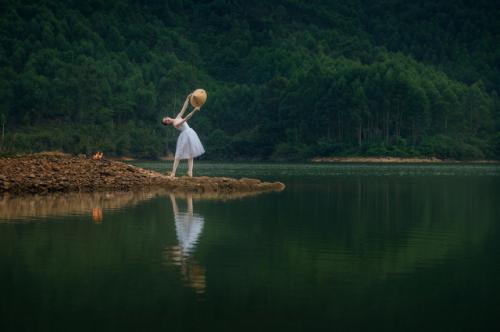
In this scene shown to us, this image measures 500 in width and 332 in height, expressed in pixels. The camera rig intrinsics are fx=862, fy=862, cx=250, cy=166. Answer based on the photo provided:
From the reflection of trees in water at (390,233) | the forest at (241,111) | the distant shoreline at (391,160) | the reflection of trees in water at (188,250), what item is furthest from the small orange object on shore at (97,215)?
the distant shoreline at (391,160)

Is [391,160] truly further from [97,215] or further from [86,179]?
[97,215]

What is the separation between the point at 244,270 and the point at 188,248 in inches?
96.9

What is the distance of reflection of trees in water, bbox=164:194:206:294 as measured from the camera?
38.5 ft

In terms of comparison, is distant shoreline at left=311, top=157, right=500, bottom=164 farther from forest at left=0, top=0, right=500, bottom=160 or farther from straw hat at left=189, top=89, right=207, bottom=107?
straw hat at left=189, top=89, right=207, bottom=107

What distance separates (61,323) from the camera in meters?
9.33

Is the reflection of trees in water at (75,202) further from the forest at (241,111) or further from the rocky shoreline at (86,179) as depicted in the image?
the forest at (241,111)

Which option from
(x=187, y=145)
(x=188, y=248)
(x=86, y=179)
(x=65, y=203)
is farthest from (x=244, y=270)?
(x=187, y=145)

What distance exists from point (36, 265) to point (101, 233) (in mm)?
4166

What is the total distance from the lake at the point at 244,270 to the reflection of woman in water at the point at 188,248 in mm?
26

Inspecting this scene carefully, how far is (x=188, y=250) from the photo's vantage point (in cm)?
1455

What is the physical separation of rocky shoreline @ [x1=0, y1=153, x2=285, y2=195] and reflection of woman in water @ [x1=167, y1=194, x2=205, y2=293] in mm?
8394

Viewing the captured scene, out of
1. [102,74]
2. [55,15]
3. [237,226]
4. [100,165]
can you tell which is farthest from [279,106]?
[237,226]

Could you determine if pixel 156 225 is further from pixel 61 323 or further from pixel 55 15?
pixel 55 15

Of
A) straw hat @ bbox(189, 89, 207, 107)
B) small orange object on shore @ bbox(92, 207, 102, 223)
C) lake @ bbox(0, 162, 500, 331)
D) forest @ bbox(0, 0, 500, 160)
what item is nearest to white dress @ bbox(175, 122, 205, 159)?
straw hat @ bbox(189, 89, 207, 107)
